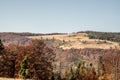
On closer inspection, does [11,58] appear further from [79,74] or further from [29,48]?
[79,74]

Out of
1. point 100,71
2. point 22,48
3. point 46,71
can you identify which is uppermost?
point 22,48

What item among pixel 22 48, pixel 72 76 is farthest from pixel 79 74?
pixel 22 48

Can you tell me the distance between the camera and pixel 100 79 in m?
125

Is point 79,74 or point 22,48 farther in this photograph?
point 79,74

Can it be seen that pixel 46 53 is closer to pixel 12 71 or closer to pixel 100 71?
pixel 12 71

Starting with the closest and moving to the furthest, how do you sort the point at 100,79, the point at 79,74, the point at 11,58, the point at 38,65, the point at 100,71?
the point at 38,65 → the point at 11,58 → the point at 100,79 → the point at 79,74 → the point at 100,71

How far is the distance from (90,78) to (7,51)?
52329mm

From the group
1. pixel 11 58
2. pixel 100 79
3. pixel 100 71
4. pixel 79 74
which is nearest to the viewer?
pixel 11 58

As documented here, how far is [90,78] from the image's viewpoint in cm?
13975

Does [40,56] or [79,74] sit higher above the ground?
[40,56]

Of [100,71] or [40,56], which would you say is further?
[100,71]

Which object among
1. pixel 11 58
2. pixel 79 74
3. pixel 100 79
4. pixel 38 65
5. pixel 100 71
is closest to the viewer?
pixel 38 65

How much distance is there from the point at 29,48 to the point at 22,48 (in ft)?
24.4

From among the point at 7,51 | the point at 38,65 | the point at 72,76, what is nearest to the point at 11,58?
the point at 7,51
